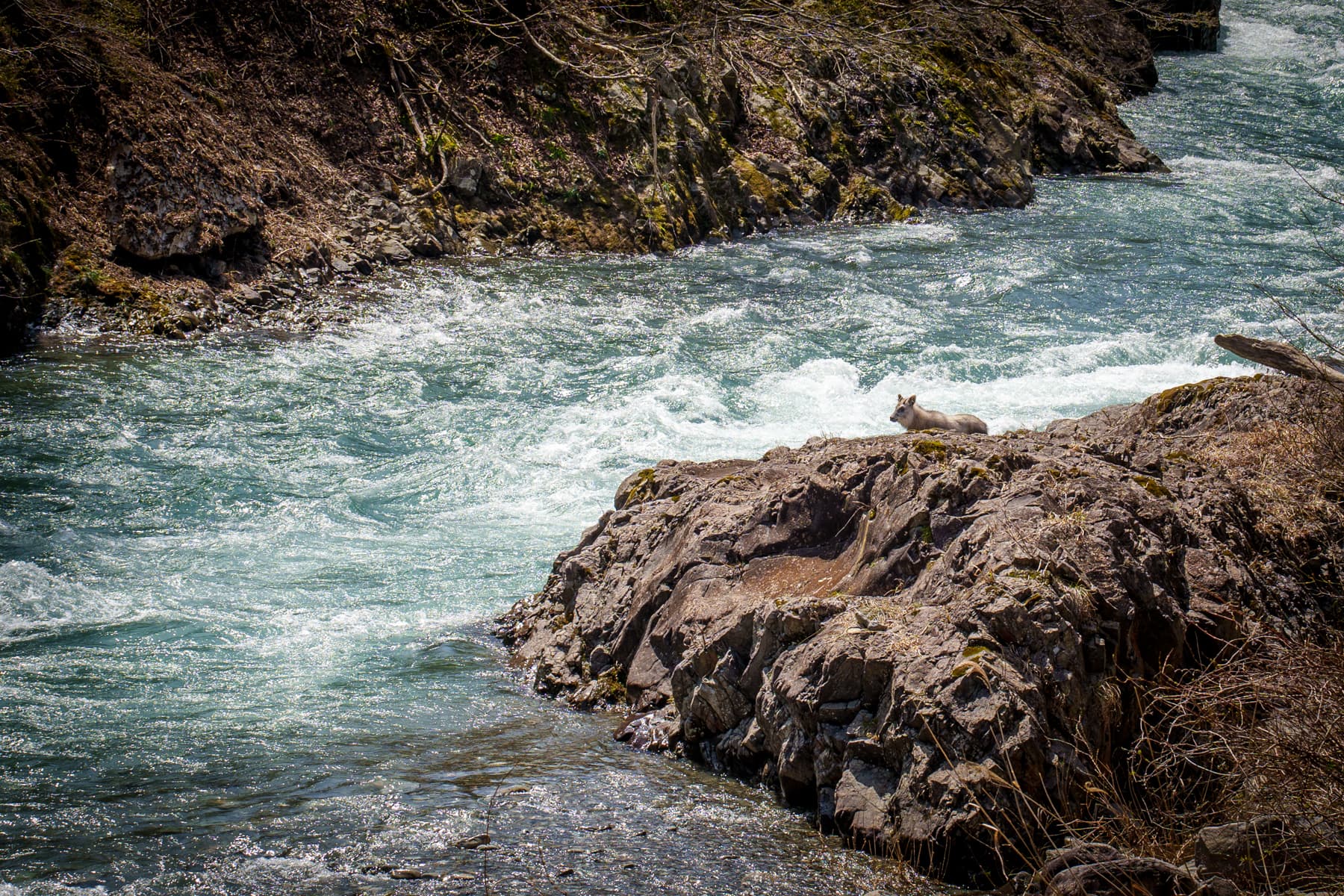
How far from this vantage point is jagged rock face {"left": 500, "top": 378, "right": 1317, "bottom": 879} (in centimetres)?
397

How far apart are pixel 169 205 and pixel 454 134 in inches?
188

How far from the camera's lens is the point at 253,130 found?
48.8ft

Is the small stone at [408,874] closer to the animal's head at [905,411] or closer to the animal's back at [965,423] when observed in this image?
the animal's back at [965,423]

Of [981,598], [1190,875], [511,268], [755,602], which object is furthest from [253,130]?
[1190,875]

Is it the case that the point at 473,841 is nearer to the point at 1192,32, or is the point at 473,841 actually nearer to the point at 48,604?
the point at 48,604

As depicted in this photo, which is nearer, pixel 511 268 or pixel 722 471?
pixel 722 471

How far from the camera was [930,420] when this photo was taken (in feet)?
30.2

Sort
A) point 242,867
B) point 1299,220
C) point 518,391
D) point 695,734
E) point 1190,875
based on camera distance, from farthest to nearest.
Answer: point 1299,220
point 518,391
point 695,734
point 242,867
point 1190,875

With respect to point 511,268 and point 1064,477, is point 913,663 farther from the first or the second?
point 511,268

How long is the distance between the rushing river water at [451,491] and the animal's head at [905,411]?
1.08 m

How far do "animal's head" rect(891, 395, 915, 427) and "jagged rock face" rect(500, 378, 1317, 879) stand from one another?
98.5 inches

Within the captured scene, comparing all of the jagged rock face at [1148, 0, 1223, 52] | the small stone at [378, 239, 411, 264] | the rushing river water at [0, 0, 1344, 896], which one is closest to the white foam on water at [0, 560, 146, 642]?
the rushing river water at [0, 0, 1344, 896]

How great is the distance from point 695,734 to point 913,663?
129 cm

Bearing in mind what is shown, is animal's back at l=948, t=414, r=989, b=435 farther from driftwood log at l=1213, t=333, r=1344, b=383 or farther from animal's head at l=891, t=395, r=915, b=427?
driftwood log at l=1213, t=333, r=1344, b=383
